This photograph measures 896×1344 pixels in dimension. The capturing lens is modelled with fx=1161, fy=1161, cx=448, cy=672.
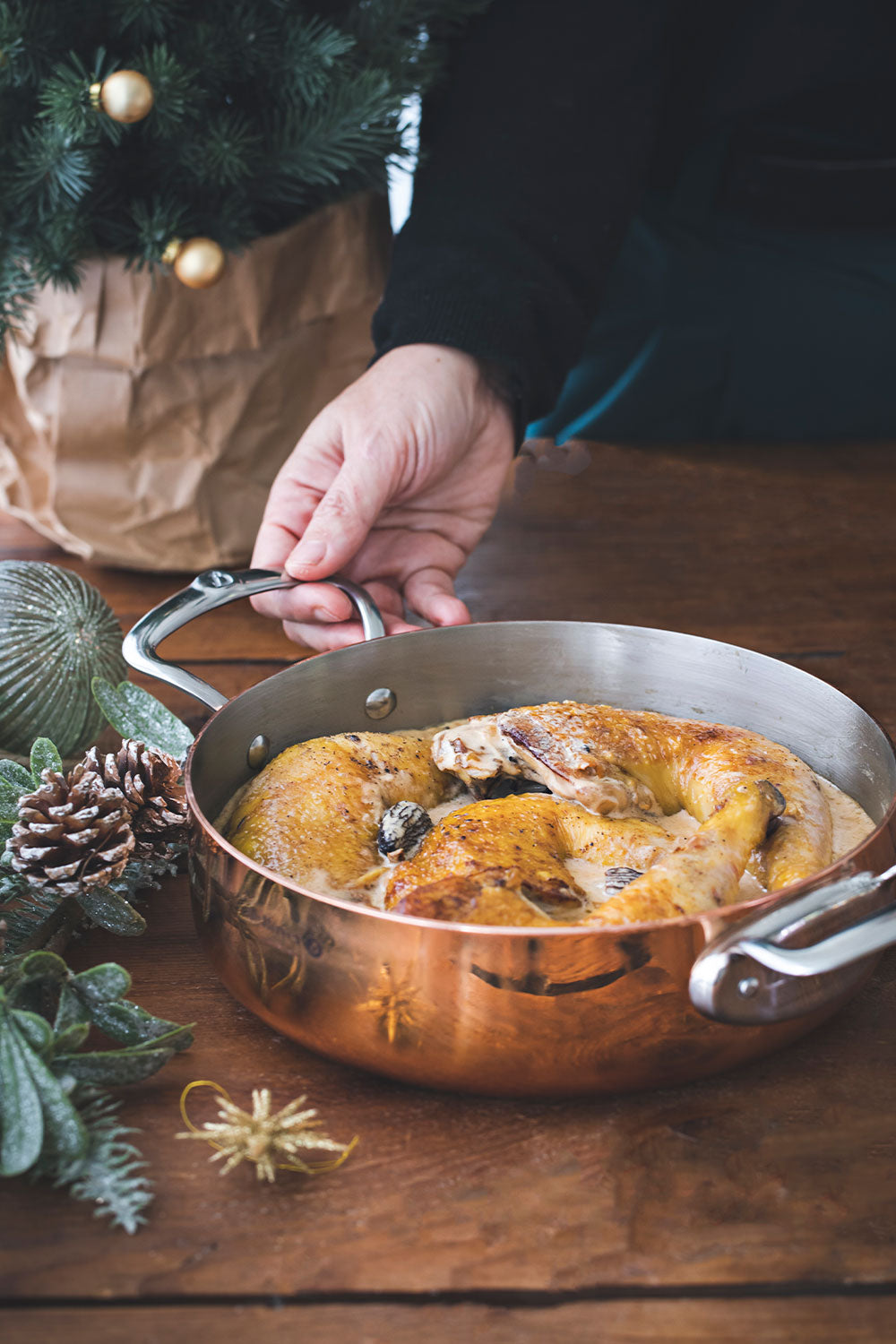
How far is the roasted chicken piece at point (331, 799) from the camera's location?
0.65m

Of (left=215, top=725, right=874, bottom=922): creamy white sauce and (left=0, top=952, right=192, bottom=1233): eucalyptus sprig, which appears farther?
(left=215, top=725, right=874, bottom=922): creamy white sauce

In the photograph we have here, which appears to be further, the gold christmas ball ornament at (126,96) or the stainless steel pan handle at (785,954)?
the gold christmas ball ornament at (126,96)

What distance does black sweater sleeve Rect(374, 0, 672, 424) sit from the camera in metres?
1.15

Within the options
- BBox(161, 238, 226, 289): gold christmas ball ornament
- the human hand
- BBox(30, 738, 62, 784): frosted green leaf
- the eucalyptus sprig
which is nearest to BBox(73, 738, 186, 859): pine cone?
BBox(30, 738, 62, 784): frosted green leaf

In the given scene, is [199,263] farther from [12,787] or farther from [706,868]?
[706,868]

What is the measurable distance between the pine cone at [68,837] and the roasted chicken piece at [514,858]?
16 centimetres

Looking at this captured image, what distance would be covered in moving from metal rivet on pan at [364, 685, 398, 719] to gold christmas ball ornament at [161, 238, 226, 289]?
1.45 ft

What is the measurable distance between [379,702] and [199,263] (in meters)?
0.46

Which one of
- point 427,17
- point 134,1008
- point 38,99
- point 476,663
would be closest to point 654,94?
point 427,17

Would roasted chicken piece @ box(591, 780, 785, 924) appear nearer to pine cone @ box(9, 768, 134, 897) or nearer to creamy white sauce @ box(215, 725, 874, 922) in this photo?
creamy white sauce @ box(215, 725, 874, 922)

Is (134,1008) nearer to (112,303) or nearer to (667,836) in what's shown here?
(667,836)

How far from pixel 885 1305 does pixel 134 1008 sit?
1.17ft

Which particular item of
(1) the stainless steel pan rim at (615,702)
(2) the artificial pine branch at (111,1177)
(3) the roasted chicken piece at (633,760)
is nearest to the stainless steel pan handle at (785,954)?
(1) the stainless steel pan rim at (615,702)

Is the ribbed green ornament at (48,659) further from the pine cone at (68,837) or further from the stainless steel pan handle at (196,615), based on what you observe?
the pine cone at (68,837)
